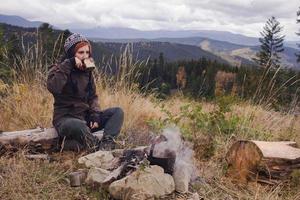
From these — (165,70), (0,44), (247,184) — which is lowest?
(165,70)

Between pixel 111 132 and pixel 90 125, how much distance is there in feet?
0.98

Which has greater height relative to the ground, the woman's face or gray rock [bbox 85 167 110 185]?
the woman's face

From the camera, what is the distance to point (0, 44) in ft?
23.4

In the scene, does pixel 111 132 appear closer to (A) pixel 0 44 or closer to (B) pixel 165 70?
(A) pixel 0 44

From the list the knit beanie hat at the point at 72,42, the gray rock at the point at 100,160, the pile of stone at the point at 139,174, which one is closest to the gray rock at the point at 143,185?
the pile of stone at the point at 139,174

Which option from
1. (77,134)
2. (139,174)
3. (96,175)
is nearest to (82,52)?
(77,134)

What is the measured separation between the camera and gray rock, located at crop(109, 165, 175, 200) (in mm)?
3264

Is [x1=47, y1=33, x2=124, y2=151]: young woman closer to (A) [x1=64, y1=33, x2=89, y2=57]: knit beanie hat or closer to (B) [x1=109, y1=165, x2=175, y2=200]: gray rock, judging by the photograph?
(A) [x1=64, y1=33, x2=89, y2=57]: knit beanie hat

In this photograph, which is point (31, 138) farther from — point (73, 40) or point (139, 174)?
point (139, 174)

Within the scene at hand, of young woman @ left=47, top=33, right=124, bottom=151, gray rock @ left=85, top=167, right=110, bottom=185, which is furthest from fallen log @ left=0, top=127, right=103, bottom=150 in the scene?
gray rock @ left=85, top=167, right=110, bottom=185

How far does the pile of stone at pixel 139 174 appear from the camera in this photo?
330 cm

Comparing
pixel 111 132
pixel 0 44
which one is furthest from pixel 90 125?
pixel 0 44

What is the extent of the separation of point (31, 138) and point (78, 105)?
2.02 feet

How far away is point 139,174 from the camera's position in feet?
11.0
